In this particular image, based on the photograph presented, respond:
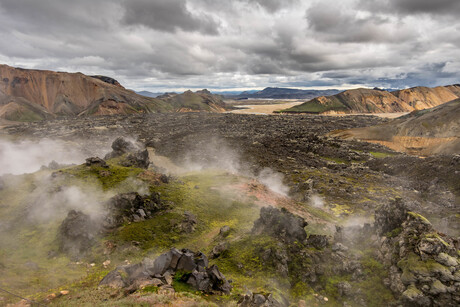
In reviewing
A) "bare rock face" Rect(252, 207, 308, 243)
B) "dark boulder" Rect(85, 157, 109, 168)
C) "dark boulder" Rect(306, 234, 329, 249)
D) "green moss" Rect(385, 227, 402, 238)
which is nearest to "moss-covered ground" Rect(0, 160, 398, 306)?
"dark boulder" Rect(85, 157, 109, 168)

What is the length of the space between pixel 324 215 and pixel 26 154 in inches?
2594

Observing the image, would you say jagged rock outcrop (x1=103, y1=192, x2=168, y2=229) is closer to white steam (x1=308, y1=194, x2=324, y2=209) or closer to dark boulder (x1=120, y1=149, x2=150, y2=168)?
dark boulder (x1=120, y1=149, x2=150, y2=168)

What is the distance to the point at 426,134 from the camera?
67.8 metres

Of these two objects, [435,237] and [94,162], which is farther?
[94,162]

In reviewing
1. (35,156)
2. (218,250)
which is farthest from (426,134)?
(35,156)

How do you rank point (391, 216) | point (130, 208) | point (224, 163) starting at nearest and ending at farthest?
point (391, 216), point (130, 208), point (224, 163)

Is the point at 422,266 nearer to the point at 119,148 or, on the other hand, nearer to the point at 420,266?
the point at 420,266

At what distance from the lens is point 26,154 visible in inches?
2283

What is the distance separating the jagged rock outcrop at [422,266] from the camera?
44.5 ft

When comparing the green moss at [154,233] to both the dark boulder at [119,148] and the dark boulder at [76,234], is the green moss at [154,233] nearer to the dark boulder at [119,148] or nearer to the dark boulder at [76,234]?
the dark boulder at [76,234]

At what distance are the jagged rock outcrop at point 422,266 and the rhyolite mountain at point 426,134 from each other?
55.4 m

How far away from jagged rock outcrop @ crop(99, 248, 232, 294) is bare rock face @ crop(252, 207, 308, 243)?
7.60 metres

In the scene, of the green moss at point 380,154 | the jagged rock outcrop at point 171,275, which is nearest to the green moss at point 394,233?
the jagged rock outcrop at point 171,275

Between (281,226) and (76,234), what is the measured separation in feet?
57.4
